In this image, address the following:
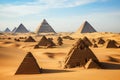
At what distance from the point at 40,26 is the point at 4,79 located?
104m

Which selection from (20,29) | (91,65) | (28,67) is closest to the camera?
(28,67)

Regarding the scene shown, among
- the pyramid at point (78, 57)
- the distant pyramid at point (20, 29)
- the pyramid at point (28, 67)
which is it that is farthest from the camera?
the distant pyramid at point (20, 29)

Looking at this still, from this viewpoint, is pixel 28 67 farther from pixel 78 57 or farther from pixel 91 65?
pixel 91 65

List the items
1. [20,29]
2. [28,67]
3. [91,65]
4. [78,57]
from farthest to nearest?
[20,29] → [78,57] → [91,65] → [28,67]

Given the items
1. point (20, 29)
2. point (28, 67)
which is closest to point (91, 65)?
point (28, 67)

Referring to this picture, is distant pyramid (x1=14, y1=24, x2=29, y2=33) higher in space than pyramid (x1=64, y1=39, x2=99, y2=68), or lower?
lower

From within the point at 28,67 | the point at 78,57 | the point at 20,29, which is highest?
the point at 28,67

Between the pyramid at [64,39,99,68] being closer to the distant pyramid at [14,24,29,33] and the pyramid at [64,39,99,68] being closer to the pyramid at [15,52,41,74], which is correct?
the pyramid at [15,52,41,74]

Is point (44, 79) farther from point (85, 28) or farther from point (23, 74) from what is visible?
point (85, 28)

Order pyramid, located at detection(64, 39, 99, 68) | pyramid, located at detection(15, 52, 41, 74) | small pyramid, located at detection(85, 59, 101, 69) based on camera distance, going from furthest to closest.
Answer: pyramid, located at detection(64, 39, 99, 68) → small pyramid, located at detection(85, 59, 101, 69) → pyramid, located at detection(15, 52, 41, 74)

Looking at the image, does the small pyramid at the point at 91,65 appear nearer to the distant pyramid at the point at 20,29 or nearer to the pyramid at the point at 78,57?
the pyramid at the point at 78,57

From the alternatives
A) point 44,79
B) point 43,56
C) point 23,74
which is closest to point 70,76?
point 44,79

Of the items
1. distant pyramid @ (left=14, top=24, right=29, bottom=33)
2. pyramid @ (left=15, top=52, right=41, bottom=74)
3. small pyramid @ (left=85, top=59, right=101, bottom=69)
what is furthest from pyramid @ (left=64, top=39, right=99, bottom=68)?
distant pyramid @ (left=14, top=24, right=29, bottom=33)

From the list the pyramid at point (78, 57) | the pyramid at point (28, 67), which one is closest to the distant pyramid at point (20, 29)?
the pyramid at point (78, 57)
